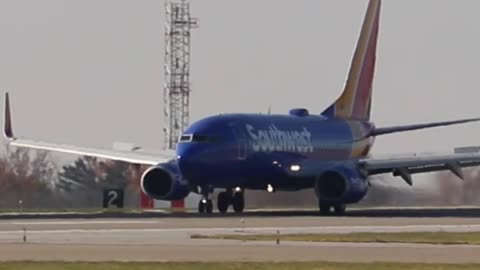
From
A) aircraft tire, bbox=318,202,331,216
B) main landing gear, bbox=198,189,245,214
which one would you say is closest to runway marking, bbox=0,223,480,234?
aircraft tire, bbox=318,202,331,216

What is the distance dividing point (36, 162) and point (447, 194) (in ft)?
122

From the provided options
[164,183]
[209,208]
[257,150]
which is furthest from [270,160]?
[164,183]

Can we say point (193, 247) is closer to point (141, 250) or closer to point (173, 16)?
point (141, 250)

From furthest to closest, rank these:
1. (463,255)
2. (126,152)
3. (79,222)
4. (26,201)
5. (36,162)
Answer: (36,162)
(26,201)
(126,152)
(79,222)
(463,255)

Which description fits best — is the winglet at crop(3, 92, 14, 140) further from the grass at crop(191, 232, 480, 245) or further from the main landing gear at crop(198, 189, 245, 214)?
the grass at crop(191, 232, 480, 245)

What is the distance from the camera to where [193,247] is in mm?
41781

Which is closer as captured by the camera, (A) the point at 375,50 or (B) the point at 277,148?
(B) the point at 277,148

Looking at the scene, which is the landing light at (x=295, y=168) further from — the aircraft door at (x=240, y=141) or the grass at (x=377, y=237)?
the grass at (x=377, y=237)

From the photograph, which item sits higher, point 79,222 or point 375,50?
point 375,50

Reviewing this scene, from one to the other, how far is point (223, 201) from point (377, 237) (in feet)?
88.9

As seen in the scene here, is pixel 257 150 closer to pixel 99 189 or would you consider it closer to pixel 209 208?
pixel 209 208

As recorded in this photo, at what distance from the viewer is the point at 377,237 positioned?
47.9 meters

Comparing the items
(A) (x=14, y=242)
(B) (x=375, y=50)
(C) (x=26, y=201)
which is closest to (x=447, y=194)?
(B) (x=375, y=50)

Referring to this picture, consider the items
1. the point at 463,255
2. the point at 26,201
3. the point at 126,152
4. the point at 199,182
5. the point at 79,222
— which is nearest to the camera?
the point at 463,255
